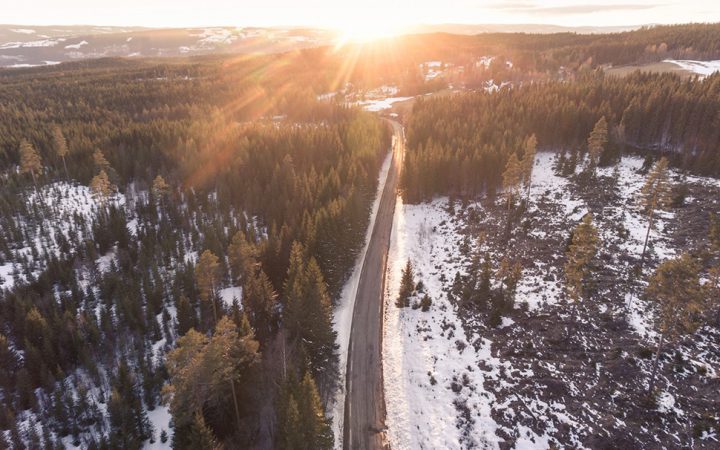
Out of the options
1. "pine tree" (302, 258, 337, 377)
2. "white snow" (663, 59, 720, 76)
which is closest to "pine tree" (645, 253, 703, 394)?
"pine tree" (302, 258, 337, 377)

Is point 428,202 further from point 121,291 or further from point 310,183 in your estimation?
point 121,291

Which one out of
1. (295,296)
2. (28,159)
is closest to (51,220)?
(28,159)

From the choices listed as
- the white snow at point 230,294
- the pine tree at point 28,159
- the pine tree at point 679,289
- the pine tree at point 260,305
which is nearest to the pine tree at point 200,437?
the pine tree at point 260,305

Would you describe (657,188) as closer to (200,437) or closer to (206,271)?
(206,271)

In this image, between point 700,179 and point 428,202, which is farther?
point 428,202

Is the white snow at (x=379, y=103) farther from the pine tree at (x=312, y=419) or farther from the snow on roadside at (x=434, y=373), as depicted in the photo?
the pine tree at (x=312, y=419)

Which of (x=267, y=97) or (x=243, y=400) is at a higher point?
(x=267, y=97)

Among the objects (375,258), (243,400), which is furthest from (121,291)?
(375,258)
